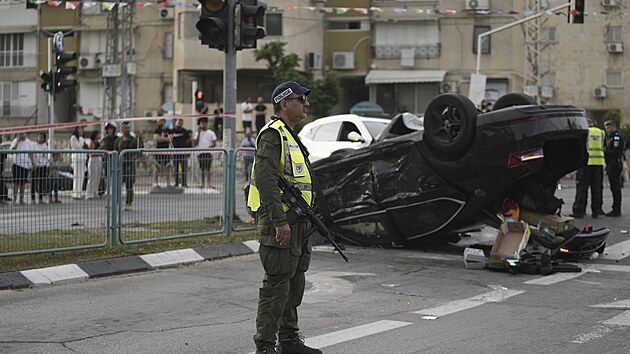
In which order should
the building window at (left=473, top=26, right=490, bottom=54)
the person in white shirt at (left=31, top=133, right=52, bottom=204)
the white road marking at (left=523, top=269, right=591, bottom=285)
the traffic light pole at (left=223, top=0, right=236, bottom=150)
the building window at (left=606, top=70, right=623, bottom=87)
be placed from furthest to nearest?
the building window at (left=606, top=70, right=623, bottom=87) < the building window at (left=473, top=26, right=490, bottom=54) < the traffic light pole at (left=223, top=0, right=236, bottom=150) < the person in white shirt at (left=31, top=133, right=52, bottom=204) < the white road marking at (left=523, top=269, right=591, bottom=285)

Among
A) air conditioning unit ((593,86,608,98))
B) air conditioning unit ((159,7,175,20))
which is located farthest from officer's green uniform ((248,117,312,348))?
air conditioning unit ((593,86,608,98))

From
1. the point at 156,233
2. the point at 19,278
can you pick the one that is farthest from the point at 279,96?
the point at 156,233

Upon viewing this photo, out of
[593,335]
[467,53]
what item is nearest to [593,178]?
[593,335]

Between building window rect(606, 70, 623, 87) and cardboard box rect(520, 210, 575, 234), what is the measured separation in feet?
121

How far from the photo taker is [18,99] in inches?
1917

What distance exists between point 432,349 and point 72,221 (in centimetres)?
541

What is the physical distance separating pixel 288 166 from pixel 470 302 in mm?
3033

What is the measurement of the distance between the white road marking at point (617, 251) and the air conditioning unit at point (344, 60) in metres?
32.2

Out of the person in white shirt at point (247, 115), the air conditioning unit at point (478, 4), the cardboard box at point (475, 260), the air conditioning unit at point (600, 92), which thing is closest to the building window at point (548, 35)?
the air conditioning unit at point (600, 92)

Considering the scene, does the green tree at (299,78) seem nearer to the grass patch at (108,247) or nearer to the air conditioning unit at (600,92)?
the air conditioning unit at (600,92)

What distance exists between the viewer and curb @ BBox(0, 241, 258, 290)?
31.9 feet

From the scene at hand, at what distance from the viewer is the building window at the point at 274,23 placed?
4344 cm

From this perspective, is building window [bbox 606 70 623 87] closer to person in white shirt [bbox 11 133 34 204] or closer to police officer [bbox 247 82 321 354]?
person in white shirt [bbox 11 133 34 204]

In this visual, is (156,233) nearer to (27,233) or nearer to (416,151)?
(27,233)
